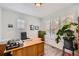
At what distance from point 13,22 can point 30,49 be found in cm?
57

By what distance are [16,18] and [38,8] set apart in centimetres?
40

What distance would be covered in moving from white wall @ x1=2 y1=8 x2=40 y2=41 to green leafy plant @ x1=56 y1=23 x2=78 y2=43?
15.7 inches

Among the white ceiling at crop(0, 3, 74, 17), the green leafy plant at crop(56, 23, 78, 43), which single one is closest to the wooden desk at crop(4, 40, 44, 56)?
the green leafy plant at crop(56, 23, 78, 43)

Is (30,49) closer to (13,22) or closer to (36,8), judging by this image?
(13,22)

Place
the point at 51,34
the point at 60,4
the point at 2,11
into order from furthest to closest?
the point at 51,34
the point at 60,4
the point at 2,11

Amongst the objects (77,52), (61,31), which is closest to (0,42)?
(61,31)

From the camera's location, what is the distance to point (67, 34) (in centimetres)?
152

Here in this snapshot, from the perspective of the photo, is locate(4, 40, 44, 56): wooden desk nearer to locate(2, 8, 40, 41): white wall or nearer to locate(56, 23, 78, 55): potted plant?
locate(2, 8, 40, 41): white wall

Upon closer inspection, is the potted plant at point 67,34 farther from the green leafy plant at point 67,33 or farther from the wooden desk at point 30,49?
the wooden desk at point 30,49

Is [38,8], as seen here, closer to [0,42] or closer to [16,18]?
[16,18]

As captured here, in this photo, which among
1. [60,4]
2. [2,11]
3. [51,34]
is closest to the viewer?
[2,11]

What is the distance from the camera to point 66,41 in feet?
5.04

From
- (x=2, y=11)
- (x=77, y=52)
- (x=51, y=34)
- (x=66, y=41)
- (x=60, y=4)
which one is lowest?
(x=77, y=52)

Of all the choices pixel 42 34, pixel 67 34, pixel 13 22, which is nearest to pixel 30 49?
pixel 42 34
